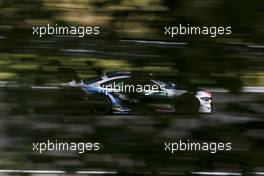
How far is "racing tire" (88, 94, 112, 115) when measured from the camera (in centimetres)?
230

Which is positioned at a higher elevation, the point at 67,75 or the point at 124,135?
the point at 67,75

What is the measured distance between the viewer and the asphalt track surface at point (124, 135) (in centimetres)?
229

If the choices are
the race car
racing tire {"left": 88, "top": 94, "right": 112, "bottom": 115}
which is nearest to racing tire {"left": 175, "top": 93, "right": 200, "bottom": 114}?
the race car

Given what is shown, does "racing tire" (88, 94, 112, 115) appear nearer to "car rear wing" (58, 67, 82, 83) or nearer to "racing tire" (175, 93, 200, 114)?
"car rear wing" (58, 67, 82, 83)

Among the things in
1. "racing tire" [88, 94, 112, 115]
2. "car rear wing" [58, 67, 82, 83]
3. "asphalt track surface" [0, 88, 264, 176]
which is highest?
"car rear wing" [58, 67, 82, 83]

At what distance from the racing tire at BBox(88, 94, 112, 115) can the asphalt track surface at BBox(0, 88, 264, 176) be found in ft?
0.06

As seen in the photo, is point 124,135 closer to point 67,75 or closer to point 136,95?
point 136,95

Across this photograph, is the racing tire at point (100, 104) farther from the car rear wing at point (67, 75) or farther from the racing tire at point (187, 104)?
the racing tire at point (187, 104)

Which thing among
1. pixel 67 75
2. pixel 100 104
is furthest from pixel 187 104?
pixel 67 75

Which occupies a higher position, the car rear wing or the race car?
the car rear wing

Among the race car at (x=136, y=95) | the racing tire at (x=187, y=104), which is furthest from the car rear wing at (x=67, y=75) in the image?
the racing tire at (x=187, y=104)

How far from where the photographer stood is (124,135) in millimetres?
2307

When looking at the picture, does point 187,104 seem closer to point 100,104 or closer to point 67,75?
point 100,104

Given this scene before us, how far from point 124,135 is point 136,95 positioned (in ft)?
0.41
